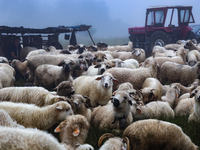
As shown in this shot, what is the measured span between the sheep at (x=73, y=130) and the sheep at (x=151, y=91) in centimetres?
241

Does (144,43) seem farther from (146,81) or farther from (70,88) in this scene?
(70,88)

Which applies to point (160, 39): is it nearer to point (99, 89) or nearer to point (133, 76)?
point (133, 76)

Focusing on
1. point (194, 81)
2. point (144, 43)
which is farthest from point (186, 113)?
point (144, 43)

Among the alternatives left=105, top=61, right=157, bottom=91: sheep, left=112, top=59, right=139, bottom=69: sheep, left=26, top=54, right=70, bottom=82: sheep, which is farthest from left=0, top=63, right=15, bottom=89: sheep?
left=112, top=59, right=139, bottom=69: sheep

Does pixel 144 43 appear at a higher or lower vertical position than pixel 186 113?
higher

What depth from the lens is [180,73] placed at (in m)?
8.07

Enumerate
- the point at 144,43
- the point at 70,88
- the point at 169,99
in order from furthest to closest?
the point at 144,43, the point at 169,99, the point at 70,88

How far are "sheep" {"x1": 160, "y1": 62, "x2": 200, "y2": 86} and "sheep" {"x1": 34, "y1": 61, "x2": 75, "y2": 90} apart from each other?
2884 millimetres

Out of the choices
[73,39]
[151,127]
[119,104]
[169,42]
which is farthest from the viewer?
[73,39]

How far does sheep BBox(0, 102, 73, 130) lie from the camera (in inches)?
147

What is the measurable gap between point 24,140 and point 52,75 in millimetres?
5218

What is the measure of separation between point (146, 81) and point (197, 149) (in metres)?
3.46

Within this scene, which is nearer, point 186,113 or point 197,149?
point 197,149

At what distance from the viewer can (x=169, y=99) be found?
601 cm
